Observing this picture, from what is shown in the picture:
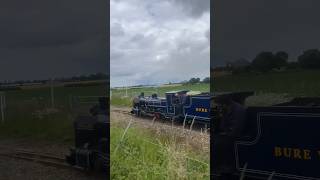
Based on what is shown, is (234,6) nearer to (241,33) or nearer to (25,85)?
(241,33)

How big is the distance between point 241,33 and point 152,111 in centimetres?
222

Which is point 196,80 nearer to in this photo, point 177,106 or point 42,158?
point 177,106

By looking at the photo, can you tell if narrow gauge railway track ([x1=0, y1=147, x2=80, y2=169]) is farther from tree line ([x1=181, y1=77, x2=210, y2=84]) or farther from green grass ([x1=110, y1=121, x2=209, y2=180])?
tree line ([x1=181, y1=77, x2=210, y2=84])

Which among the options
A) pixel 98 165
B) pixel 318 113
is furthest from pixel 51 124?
pixel 318 113

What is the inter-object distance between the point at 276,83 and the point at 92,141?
145 centimetres

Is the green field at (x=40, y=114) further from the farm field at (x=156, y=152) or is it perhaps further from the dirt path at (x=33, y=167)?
the farm field at (x=156, y=152)

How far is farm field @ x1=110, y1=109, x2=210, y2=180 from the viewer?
480cm

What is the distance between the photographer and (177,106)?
4898 millimetres

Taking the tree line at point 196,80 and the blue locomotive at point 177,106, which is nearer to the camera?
the blue locomotive at point 177,106

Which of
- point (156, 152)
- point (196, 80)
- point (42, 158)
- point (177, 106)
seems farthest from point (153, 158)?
point (42, 158)

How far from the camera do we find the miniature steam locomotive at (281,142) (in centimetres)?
296

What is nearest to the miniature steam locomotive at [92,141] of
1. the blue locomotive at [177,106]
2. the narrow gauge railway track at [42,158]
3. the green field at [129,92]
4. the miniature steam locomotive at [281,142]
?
the narrow gauge railway track at [42,158]

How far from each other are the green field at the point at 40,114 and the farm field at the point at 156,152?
1.23m

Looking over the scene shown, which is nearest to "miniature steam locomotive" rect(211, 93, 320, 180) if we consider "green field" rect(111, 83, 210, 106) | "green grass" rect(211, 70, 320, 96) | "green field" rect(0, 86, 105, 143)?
"green grass" rect(211, 70, 320, 96)
